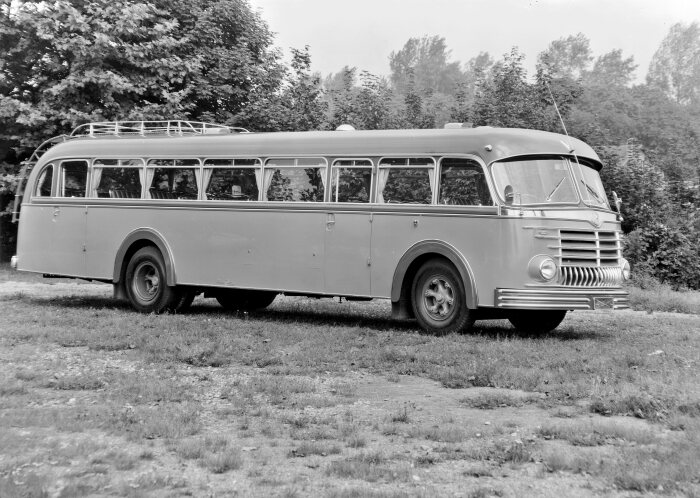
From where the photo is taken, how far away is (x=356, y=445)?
7.45 metres

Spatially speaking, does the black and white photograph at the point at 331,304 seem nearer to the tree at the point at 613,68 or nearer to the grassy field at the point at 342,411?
the grassy field at the point at 342,411

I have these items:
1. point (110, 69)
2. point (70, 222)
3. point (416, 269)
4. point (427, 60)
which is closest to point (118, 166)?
point (70, 222)

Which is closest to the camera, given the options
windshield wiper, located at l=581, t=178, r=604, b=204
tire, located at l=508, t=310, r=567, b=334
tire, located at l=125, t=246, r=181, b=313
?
windshield wiper, located at l=581, t=178, r=604, b=204

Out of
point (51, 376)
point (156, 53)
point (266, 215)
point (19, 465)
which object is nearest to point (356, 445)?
point (19, 465)

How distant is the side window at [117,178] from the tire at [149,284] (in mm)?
1051

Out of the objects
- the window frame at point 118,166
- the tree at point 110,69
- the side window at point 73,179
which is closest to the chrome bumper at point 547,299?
the window frame at point 118,166

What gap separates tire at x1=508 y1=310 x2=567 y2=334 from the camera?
48.8 feet

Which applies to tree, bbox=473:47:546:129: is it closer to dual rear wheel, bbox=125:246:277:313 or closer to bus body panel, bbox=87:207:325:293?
dual rear wheel, bbox=125:246:277:313

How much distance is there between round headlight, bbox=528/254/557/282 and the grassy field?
2.66 feet

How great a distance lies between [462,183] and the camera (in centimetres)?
1425

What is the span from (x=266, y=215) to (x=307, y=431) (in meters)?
8.65

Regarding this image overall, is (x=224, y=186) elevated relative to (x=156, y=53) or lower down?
lower down

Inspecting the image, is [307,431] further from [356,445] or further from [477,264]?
[477,264]

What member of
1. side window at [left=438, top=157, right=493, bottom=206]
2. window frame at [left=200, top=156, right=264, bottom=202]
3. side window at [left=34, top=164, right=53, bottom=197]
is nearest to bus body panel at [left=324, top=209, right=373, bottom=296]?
side window at [left=438, top=157, right=493, bottom=206]
